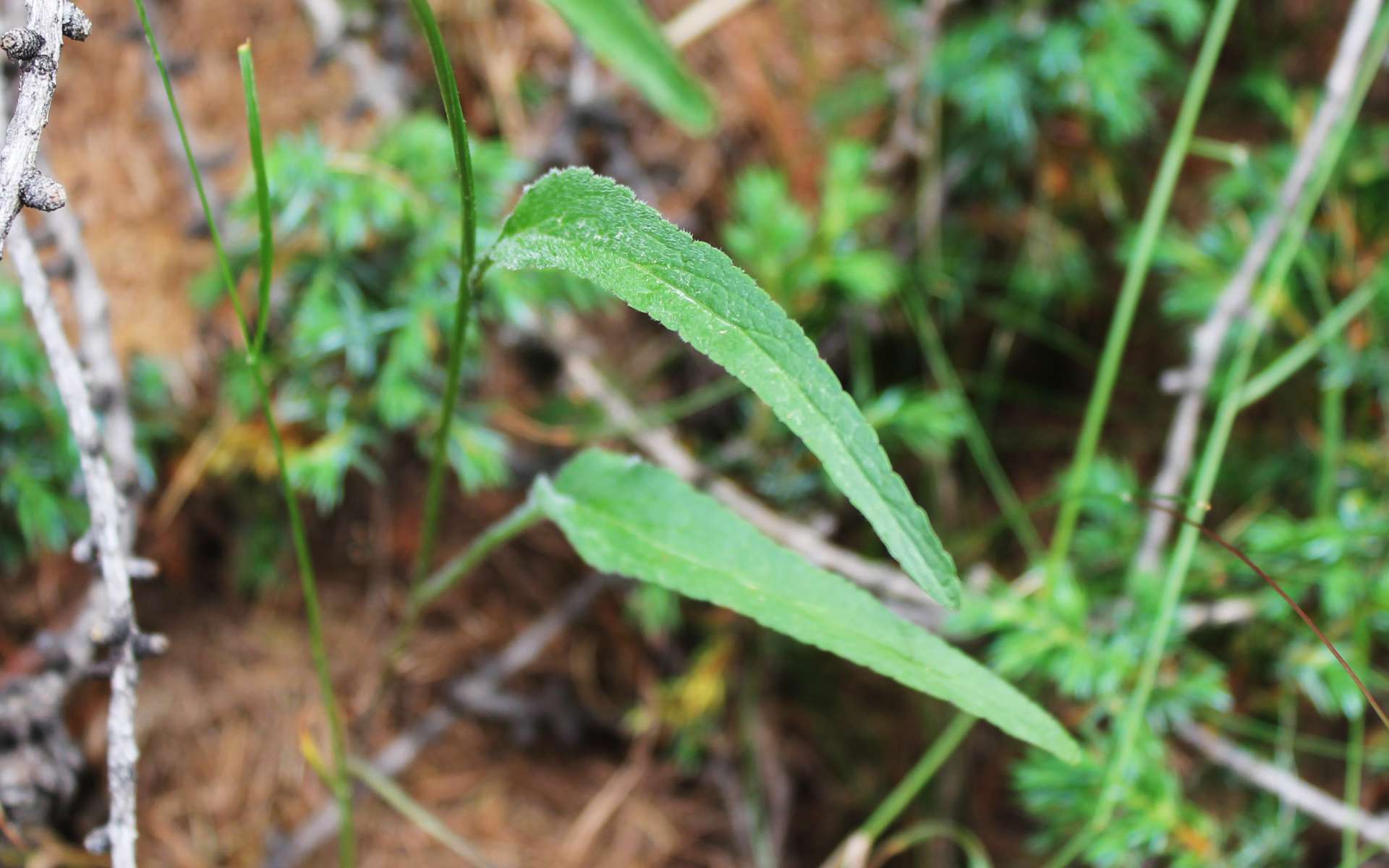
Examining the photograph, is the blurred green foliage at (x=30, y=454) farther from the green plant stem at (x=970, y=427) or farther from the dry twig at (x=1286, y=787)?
the dry twig at (x=1286, y=787)

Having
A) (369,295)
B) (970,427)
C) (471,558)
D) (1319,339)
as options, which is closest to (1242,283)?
(1319,339)

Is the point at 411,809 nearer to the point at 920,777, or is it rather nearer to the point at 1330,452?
the point at 920,777

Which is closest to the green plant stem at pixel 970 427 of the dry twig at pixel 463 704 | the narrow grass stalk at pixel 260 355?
the dry twig at pixel 463 704

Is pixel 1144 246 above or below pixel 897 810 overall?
above

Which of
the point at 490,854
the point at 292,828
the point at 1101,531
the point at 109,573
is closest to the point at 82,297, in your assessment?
the point at 109,573

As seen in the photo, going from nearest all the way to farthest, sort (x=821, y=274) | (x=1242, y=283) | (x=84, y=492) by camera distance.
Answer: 1. (x=84, y=492)
2. (x=1242, y=283)
3. (x=821, y=274)
